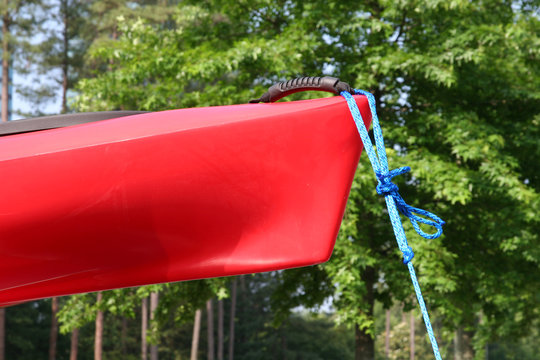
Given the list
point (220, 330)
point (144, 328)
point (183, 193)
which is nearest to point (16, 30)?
point (144, 328)

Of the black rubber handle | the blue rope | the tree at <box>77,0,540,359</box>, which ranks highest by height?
the tree at <box>77,0,540,359</box>

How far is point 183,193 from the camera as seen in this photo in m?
2.93

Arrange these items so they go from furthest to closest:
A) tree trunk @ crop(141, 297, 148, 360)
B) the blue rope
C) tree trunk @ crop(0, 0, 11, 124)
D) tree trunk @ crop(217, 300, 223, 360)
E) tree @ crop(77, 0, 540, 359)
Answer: tree trunk @ crop(217, 300, 223, 360), tree trunk @ crop(141, 297, 148, 360), tree trunk @ crop(0, 0, 11, 124), tree @ crop(77, 0, 540, 359), the blue rope

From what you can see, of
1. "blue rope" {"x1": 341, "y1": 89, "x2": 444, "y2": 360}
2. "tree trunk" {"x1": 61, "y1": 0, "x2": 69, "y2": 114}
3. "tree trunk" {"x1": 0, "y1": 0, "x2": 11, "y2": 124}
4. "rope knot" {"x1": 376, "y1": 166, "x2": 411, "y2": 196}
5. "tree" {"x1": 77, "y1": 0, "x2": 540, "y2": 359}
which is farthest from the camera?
"tree trunk" {"x1": 61, "y1": 0, "x2": 69, "y2": 114}

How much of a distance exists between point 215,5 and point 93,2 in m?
17.8

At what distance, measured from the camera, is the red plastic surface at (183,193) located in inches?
115

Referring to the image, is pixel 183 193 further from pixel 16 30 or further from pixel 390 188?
pixel 16 30

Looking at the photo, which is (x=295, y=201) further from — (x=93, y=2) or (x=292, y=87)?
(x=93, y=2)

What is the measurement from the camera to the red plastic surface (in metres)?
2.92

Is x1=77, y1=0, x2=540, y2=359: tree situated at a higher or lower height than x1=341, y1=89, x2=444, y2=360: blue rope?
higher

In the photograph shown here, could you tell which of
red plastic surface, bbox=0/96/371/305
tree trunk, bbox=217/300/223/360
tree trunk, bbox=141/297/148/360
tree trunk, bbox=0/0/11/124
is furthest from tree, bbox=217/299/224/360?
red plastic surface, bbox=0/96/371/305

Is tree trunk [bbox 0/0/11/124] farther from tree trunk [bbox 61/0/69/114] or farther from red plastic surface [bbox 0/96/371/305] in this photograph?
red plastic surface [bbox 0/96/371/305]

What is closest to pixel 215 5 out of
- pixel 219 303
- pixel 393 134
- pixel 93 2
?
pixel 393 134

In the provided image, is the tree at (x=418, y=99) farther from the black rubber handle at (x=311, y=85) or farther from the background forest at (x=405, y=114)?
the black rubber handle at (x=311, y=85)
